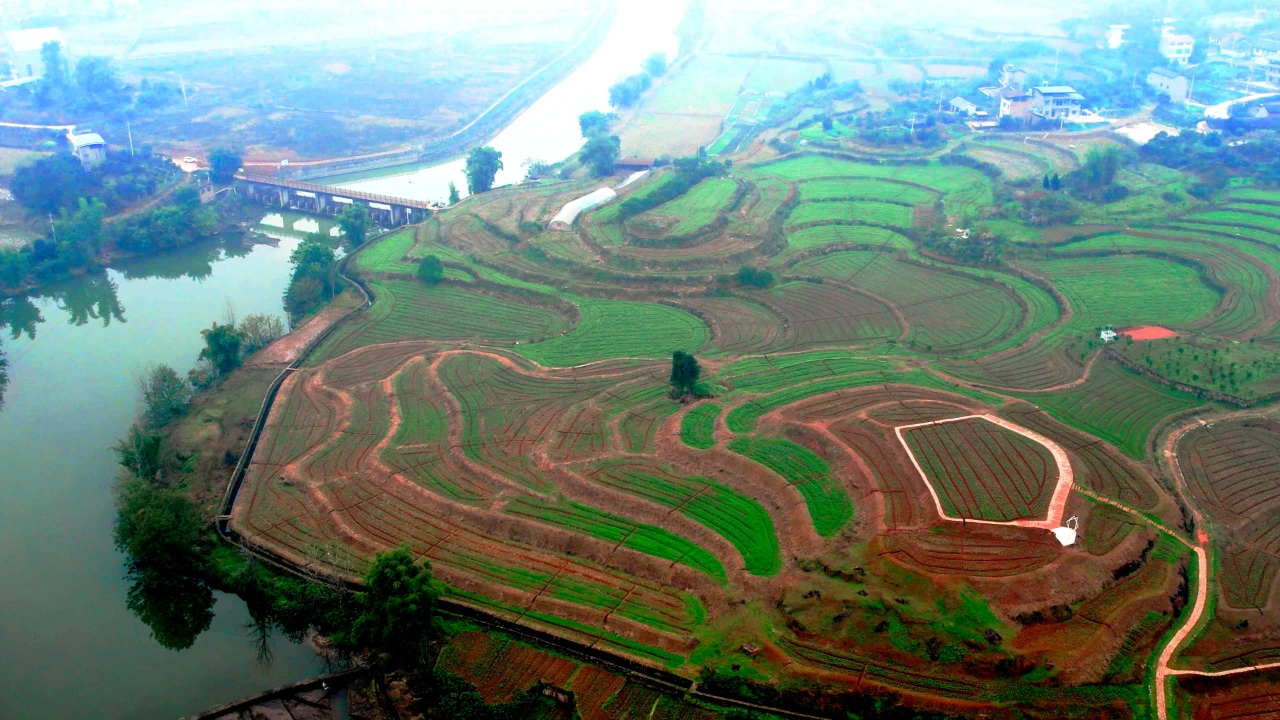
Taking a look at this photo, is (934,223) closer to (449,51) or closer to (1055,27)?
(1055,27)

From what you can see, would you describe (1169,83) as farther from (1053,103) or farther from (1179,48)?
(1053,103)

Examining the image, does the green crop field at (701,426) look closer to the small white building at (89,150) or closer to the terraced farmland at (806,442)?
the terraced farmland at (806,442)

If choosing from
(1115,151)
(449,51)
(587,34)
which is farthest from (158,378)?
(587,34)

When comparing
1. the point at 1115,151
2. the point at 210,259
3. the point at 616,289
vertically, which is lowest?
the point at 210,259

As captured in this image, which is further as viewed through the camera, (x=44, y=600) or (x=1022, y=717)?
(x=44, y=600)

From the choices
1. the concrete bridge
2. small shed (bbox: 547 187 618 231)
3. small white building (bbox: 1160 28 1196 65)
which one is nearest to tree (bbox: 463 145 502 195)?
the concrete bridge

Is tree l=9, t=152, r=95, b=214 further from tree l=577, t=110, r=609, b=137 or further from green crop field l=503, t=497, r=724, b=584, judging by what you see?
green crop field l=503, t=497, r=724, b=584

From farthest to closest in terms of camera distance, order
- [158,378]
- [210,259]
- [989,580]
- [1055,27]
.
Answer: [1055,27] → [210,259] → [158,378] → [989,580]

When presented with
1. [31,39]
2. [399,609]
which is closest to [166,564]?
[399,609]
